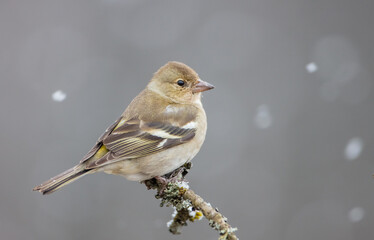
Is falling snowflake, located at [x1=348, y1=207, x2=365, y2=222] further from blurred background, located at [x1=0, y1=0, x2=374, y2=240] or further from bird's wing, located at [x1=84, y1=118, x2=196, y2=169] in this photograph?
bird's wing, located at [x1=84, y1=118, x2=196, y2=169]

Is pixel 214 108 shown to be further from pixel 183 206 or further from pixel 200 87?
pixel 183 206

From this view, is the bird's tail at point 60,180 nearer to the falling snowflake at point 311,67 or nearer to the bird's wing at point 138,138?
the bird's wing at point 138,138

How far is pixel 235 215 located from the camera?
6648 mm

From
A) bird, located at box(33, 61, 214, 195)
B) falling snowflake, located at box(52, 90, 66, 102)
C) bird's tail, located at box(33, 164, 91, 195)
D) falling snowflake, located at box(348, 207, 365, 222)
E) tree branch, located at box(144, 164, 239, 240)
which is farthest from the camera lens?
falling snowflake, located at box(52, 90, 66, 102)

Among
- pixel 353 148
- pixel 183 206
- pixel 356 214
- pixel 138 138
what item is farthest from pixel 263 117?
pixel 183 206

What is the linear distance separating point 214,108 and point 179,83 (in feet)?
8.77

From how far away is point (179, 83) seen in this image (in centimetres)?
494

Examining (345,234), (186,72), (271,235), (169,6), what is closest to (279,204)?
(271,235)

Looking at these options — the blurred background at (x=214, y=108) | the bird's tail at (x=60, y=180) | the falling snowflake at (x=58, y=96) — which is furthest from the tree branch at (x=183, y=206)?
the falling snowflake at (x=58, y=96)

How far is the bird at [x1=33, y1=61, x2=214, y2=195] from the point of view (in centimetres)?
416

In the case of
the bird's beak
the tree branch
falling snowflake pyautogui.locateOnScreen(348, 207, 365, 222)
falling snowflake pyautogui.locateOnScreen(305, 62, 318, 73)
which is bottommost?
the tree branch

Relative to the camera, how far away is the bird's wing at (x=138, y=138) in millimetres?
4219

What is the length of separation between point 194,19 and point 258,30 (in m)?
1.17

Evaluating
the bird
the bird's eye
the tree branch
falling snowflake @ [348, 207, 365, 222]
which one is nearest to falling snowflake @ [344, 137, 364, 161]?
falling snowflake @ [348, 207, 365, 222]
